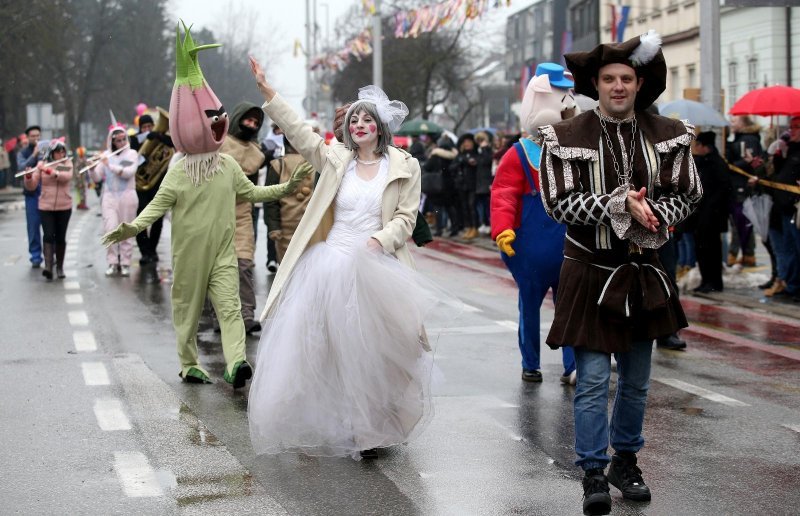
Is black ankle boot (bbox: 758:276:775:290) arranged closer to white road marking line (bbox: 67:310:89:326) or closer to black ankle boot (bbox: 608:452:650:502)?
white road marking line (bbox: 67:310:89:326)

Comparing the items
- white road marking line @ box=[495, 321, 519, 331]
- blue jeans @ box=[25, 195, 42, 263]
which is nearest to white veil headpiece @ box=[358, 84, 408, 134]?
white road marking line @ box=[495, 321, 519, 331]

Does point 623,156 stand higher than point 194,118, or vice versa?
point 194,118

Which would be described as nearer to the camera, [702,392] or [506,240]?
[506,240]

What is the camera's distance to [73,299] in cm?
1432

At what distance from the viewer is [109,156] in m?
16.7

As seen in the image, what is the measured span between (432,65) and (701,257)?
3516 centimetres

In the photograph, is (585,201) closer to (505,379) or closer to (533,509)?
(533,509)

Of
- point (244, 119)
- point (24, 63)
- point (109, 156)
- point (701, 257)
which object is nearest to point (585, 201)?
point (244, 119)

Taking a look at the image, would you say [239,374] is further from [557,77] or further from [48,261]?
[48,261]

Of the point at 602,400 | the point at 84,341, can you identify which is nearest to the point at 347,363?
the point at 602,400

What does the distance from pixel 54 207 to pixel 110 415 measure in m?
8.85

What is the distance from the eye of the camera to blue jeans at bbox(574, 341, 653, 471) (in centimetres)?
584

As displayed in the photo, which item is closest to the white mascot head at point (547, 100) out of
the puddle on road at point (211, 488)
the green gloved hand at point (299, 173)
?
the green gloved hand at point (299, 173)

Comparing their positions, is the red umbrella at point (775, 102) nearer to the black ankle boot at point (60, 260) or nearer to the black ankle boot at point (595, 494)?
the black ankle boot at point (60, 260)
